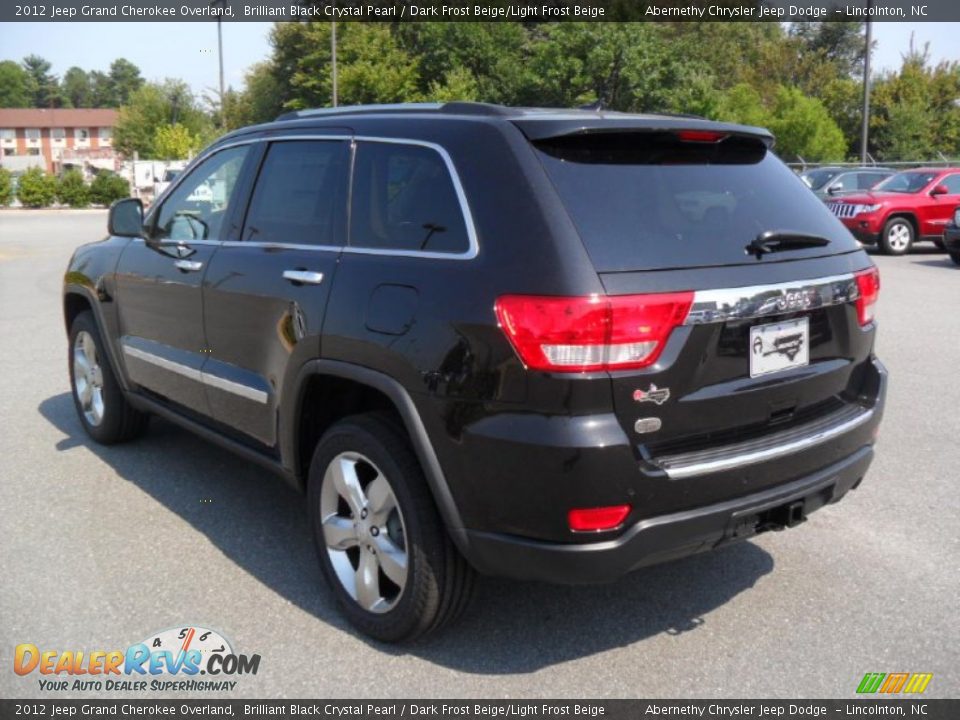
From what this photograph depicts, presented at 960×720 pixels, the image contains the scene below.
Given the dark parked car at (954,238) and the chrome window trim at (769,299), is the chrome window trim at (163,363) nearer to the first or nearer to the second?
the chrome window trim at (769,299)

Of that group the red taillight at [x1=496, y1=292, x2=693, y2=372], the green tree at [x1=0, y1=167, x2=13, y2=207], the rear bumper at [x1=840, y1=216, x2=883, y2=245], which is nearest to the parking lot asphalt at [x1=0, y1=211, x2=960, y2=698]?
the red taillight at [x1=496, y1=292, x2=693, y2=372]

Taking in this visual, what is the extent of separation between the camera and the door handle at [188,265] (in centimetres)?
448

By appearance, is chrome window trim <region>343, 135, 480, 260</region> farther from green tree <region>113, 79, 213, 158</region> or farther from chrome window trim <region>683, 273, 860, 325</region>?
green tree <region>113, 79, 213, 158</region>

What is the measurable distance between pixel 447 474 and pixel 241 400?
148cm

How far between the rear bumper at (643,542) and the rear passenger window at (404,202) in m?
0.98

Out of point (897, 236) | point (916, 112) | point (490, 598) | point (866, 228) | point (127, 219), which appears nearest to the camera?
point (490, 598)

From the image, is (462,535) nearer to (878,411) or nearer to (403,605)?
(403,605)

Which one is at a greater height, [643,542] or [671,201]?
[671,201]

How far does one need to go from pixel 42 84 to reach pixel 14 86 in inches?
358

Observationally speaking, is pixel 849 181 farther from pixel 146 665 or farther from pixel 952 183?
pixel 146 665

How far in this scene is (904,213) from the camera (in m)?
18.2

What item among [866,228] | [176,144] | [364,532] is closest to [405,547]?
[364,532]
